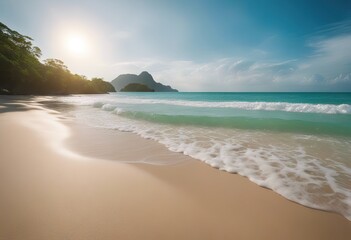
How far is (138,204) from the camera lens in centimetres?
212

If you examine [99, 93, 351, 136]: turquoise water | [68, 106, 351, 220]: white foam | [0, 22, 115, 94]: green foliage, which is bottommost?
[68, 106, 351, 220]: white foam

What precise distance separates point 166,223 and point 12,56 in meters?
47.0

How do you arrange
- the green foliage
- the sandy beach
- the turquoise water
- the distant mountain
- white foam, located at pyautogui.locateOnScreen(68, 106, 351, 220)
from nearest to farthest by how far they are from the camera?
1. the sandy beach
2. white foam, located at pyautogui.locateOnScreen(68, 106, 351, 220)
3. the turquoise water
4. the green foliage
5. the distant mountain

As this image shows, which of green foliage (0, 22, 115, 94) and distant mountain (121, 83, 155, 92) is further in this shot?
distant mountain (121, 83, 155, 92)

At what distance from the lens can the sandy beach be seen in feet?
5.59

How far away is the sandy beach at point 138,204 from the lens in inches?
67.1

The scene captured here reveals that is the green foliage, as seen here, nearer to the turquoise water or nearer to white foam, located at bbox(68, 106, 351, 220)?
the turquoise water

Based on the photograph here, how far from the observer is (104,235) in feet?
5.25

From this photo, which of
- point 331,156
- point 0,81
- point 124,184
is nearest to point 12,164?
point 124,184

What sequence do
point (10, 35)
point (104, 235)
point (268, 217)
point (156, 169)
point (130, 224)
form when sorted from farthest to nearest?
point (10, 35)
point (156, 169)
point (268, 217)
point (130, 224)
point (104, 235)

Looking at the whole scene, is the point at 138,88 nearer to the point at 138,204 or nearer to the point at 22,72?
the point at 22,72

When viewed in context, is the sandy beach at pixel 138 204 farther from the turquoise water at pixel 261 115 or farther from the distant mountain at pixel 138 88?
the distant mountain at pixel 138 88

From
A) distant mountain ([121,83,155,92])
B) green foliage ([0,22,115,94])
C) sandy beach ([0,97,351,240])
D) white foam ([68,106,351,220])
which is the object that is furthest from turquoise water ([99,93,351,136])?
distant mountain ([121,83,155,92])

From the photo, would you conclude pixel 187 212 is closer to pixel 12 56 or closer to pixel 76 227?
pixel 76 227
